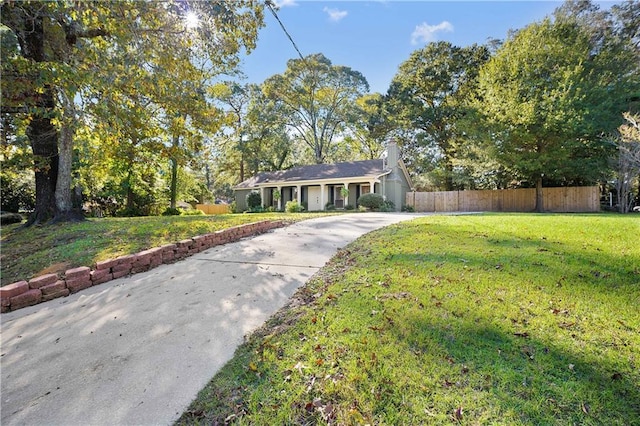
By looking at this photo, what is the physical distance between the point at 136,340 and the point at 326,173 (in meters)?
20.2

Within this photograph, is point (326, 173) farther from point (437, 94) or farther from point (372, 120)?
point (437, 94)

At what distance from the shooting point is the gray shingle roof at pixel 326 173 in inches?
824

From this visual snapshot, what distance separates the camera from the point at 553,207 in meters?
18.6

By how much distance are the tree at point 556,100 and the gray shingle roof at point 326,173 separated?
7841mm

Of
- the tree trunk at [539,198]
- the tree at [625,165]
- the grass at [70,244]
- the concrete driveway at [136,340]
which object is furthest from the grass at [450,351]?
the tree trunk at [539,198]

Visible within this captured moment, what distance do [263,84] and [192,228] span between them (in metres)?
24.9

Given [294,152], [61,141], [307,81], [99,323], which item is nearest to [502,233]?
[99,323]

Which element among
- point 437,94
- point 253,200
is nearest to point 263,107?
point 253,200

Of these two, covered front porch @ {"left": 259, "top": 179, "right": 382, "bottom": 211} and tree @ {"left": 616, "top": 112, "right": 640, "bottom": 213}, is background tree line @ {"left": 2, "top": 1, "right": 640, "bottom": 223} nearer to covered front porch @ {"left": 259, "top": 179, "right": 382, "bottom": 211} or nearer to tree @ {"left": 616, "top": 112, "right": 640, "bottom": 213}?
tree @ {"left": 616, "top": 112, "right": 640, "bottom": 213}

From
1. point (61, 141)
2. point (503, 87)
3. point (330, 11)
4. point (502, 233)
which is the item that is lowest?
point (502, 233)

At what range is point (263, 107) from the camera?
88.1 ft

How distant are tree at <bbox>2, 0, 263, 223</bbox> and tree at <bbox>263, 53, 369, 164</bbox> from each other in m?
21.4

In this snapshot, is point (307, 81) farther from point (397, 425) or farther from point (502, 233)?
point (397, 425)

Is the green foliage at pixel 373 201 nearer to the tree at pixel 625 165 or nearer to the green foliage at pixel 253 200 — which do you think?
the green foliage at pixel 253 200
